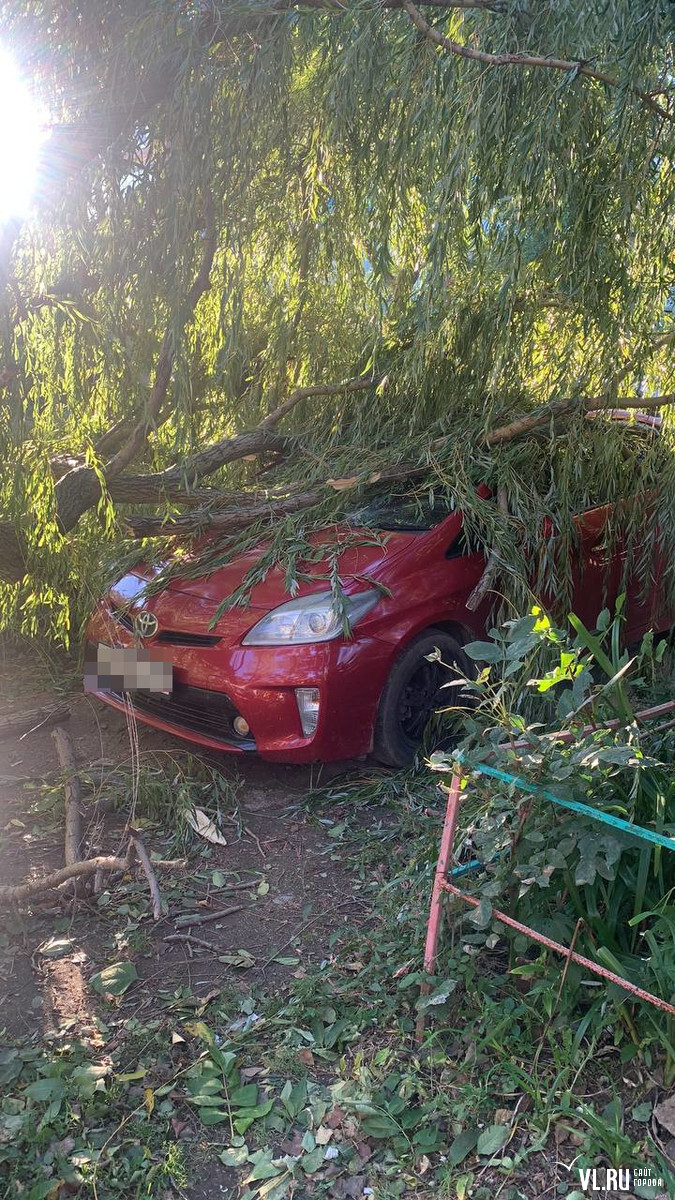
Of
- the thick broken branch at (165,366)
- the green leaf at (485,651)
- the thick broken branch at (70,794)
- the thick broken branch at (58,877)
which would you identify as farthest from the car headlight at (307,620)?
the green leaf at (485,651)

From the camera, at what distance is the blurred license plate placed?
396 cm

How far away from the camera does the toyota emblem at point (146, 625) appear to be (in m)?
4.05

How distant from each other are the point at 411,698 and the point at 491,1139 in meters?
2.08

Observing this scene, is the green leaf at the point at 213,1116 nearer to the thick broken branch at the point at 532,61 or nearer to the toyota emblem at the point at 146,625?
the toyota emblem at the point at 146,625

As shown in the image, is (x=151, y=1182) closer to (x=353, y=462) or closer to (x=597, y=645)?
(x=597, y=645)

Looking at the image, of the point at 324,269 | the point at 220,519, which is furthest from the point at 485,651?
the point at 324,269

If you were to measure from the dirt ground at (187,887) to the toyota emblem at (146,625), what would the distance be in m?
0.54

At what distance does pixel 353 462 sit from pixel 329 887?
2.25 meters

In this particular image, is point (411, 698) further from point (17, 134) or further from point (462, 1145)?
point (17, 134)

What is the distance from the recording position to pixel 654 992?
7.09 ft

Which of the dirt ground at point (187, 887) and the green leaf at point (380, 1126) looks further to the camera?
the dirt ground at point (187, 887)

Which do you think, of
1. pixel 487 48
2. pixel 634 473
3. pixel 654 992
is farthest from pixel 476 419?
pixel 654 992

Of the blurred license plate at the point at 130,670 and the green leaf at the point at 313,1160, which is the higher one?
the blurred license plate at the point at 130,670

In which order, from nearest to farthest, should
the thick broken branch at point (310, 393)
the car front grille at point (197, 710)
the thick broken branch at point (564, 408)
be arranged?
the car front grille at point (197, 710) < the thick broken branch at point (564, 408) < the thick broken branch at point (310, 393)
